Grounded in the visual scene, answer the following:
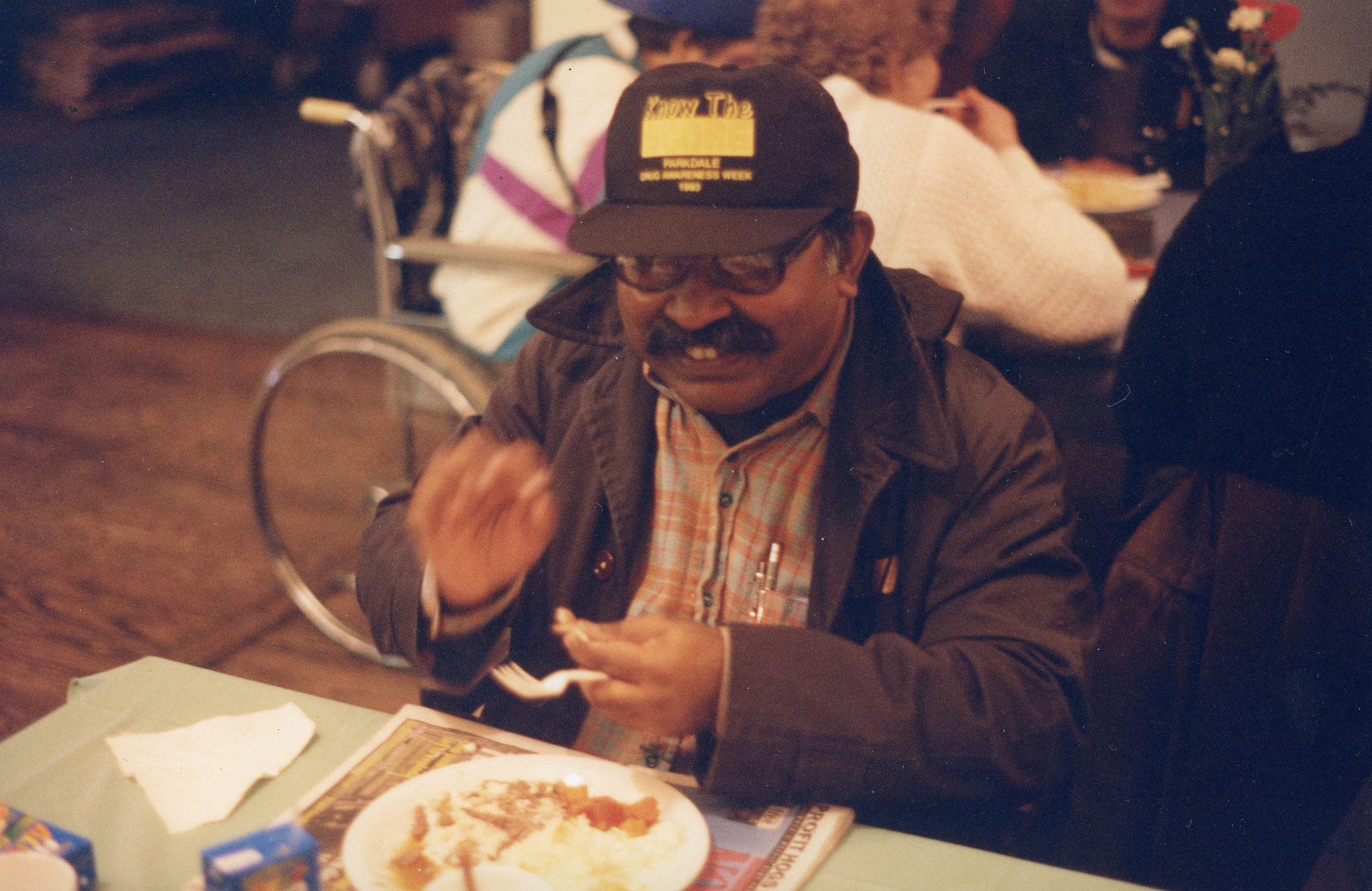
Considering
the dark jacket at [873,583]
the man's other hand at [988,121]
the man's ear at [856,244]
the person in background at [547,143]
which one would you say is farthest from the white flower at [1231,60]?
the man's ear at [856,244]

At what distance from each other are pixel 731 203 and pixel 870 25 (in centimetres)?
95

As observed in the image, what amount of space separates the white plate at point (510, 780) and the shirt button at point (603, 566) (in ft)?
1.04

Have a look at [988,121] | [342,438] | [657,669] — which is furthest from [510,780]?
[342,438]

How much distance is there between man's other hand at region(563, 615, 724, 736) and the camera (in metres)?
1.02

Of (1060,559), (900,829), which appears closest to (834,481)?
(1060,559)

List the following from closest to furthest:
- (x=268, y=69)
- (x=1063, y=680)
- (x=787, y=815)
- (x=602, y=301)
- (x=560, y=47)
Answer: (x=787, y=815)
(x=1063, y=680)
(x=602, y=301)
(x=560, y=47)
(x=268, y=69)

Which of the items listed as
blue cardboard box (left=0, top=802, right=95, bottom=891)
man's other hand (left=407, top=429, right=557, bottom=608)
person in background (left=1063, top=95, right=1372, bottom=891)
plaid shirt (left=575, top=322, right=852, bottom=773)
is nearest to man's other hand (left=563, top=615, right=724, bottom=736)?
man's other hand (left=407, top=429, right=557, bottom=608)

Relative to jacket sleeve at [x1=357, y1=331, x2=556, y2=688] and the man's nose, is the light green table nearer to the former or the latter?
jacket sleeve at [x1=357, y1=331, x2=556, y2=688]

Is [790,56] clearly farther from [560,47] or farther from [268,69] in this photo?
[268,69]

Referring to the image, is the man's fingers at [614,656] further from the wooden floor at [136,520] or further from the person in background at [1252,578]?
the wooden floor at [136,520]

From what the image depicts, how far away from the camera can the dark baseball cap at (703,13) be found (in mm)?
2303

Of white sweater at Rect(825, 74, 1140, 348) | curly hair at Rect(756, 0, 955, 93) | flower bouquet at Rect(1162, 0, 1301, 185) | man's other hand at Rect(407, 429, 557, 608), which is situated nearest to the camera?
man's other hand at Rect(407, 429, 557, 608)

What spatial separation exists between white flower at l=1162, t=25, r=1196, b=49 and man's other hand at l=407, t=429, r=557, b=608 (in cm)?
207

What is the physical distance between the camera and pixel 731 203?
3.84ft
